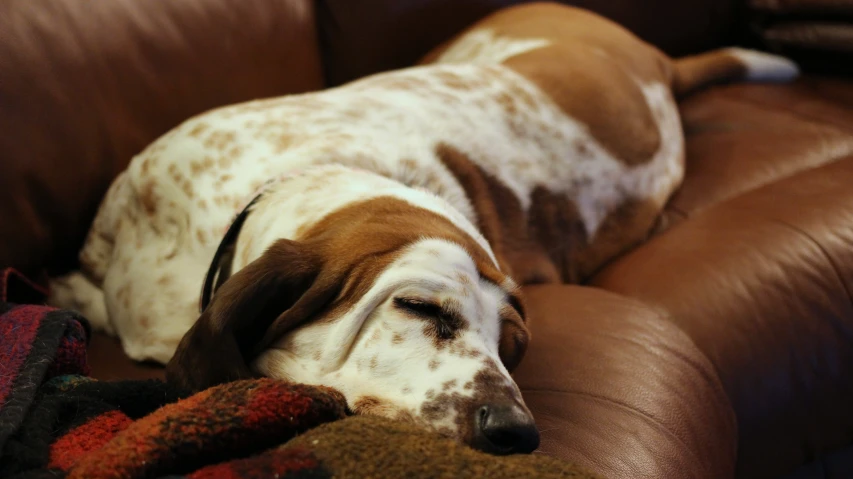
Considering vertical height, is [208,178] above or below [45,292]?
above

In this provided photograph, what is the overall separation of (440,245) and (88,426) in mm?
505

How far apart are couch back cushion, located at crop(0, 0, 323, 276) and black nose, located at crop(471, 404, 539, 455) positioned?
0.96m

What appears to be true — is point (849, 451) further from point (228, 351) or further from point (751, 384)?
point (228, 351)

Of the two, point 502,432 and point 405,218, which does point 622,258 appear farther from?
point 502,432

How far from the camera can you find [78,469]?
0.79 metres

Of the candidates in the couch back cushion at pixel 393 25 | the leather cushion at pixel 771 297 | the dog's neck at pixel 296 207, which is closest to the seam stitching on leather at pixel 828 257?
the leather cushion at pixel 771 297

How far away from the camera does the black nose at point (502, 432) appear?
93cm

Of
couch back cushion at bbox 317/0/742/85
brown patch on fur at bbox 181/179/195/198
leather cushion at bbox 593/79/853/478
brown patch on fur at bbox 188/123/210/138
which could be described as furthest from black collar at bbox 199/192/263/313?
couch back cushion at bbox 317/0/742/85

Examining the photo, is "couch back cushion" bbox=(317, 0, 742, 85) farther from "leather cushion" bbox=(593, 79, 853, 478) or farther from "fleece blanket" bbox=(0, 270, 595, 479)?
"fleece blanket" bbox=(0, 270, 595, 479)

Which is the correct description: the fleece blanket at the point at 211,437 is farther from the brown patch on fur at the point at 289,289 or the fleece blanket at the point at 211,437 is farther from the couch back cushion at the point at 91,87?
the couch back cushion at the point at 91,87

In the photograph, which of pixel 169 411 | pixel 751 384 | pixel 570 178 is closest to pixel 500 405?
pixel 169 411

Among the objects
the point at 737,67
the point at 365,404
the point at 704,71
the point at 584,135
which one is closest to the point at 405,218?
the point at 365,404

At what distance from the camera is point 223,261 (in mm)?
1362

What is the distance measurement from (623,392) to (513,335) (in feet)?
0.67
